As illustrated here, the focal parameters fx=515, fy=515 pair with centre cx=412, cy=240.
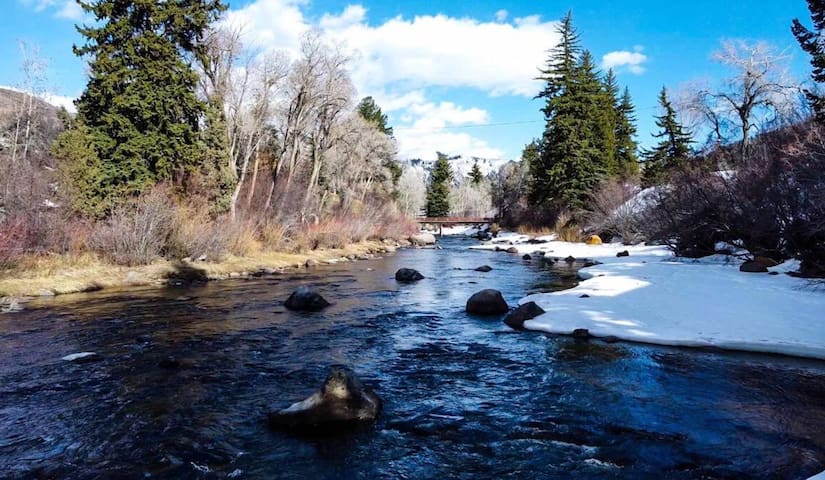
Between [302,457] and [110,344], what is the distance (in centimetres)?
606

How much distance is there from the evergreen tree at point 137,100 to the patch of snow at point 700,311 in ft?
56.0

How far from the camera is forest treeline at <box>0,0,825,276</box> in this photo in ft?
54.1

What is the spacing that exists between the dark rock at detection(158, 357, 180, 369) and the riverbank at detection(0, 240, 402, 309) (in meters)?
7.12

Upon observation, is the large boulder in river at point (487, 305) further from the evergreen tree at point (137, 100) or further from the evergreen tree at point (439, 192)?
the evergreen tree at point (439, 192)

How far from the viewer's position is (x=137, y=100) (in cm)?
2097

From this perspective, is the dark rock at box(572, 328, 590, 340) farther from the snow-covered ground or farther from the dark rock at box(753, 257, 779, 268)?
the dark rock at box(753, 257, 779, 268)

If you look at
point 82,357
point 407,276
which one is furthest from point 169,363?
point 407,276

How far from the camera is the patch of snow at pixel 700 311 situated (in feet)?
29.6

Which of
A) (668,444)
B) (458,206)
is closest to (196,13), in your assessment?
(668,444)

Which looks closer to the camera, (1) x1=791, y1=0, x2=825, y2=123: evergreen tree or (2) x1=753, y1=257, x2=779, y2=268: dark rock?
(1) x1=791, y1=0, x2=825, y2=123: evergreen tree

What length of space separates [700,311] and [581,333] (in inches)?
120

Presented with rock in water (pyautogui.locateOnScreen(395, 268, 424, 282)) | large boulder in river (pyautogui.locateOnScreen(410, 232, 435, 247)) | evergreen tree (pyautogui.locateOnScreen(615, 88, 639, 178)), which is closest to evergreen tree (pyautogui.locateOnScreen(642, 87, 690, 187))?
evergreen tree (pyautogui.locateOnScreen(615, 88, 639, 178))

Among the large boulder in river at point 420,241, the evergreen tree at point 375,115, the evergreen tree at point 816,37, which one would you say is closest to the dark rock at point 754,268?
the evergreen tree at point 816,37

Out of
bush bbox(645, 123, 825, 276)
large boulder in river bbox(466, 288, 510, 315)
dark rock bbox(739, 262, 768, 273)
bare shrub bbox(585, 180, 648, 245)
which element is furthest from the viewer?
bare shrub bbox(585, 180, 648, 245)
